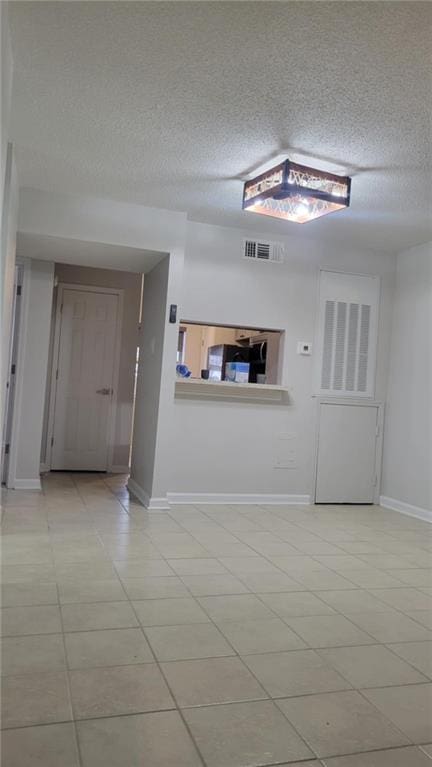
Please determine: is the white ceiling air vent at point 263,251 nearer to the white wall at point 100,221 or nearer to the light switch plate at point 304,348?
the white wall at point 100,221

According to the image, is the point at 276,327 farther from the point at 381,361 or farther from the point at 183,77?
the point at 183,77

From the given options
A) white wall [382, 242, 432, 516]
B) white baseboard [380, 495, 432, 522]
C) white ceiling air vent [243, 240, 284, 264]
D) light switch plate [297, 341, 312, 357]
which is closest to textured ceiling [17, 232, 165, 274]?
white ceiling air vent [243, 240, 284, 264]

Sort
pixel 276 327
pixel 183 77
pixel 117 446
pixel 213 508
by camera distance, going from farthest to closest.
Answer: pixel 117 446 < pixel 276 327 < pixel 213 508 < pixel 183 77

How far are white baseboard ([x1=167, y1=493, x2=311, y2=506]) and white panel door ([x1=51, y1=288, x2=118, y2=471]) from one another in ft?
6.20

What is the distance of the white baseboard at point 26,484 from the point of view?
5.25 meters

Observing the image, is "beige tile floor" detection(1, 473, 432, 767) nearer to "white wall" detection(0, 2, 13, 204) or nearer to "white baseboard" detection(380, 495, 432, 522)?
"white baseboard" detection(380, 495, 432, 522)

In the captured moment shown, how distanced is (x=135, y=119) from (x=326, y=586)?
283 centimetres

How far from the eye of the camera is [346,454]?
5656mm

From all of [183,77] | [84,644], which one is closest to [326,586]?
[84,644]

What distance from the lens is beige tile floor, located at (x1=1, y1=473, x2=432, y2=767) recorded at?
165 cm

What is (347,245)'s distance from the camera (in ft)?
18.2

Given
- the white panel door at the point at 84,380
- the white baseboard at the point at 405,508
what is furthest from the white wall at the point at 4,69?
the white baseboard at the point at 405,508

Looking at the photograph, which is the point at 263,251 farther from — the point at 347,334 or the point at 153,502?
the point at 153,502

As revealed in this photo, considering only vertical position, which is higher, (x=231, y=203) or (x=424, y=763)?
(x=231, y=203)
